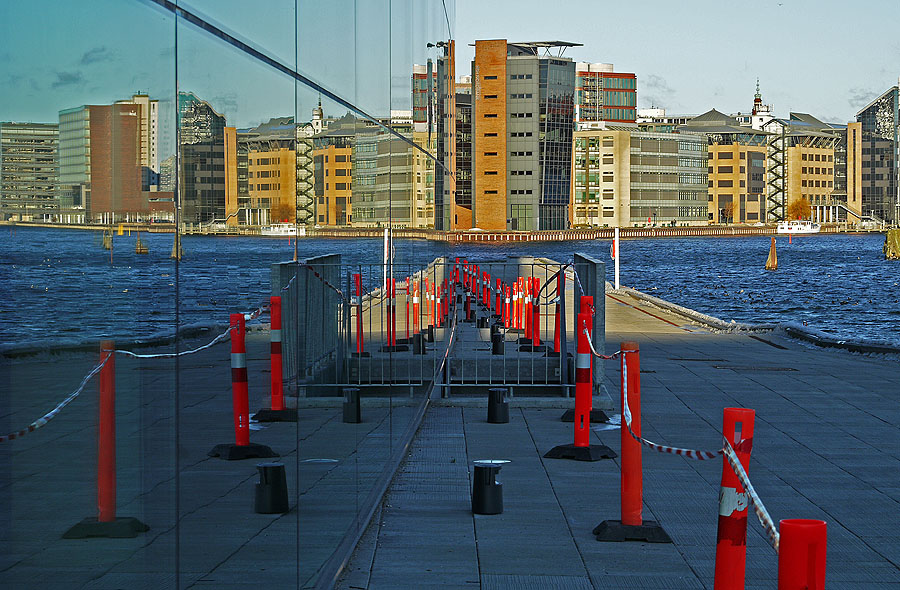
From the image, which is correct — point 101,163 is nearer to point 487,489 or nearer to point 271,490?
point 271,490

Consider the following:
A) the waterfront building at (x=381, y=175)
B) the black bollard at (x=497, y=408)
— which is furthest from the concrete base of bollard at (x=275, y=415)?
the black bollard at (x=497, y=408)

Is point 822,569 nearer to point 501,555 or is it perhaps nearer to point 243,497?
point 243,497

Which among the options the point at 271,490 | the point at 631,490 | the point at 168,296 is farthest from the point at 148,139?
the point at 631,490

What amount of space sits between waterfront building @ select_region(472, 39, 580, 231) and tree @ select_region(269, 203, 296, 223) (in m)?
160

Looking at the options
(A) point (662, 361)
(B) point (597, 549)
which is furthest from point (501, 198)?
(B) point (597, 549)

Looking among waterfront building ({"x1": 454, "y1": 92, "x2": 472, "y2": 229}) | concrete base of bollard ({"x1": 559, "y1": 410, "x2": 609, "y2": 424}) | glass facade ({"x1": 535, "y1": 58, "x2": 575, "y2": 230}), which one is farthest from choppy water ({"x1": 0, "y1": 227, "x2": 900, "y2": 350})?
glass facade ({"x1": 535, "y1": 58, "x2": 575, "y2": 230})

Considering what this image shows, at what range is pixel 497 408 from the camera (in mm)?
12070

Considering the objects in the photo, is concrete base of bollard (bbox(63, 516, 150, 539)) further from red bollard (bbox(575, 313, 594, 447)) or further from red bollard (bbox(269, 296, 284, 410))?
red bollard (bbox(575, 313, 594, 447))

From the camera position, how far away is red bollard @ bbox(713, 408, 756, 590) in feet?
15.7

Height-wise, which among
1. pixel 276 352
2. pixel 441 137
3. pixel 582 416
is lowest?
pixel 582 416

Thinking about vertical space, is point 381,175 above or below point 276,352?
above

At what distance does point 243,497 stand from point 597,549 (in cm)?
363

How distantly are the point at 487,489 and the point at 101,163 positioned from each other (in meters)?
5.61

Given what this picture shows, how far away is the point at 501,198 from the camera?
17212cm
